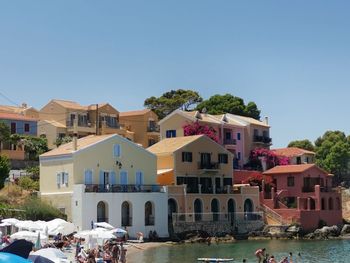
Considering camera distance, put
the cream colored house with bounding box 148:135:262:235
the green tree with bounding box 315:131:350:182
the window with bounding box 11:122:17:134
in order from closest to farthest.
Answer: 1. the cream colored house with bounding box 148:135:262:235
2. the window with bounding box 11:122:17:134
3. the green tree with bounding box 315:131:350:182

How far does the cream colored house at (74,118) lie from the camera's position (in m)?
84.9

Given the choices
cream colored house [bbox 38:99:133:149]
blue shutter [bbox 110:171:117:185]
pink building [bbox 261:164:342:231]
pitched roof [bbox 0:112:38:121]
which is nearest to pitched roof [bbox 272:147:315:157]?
pink building [bbox 261:164:342:231]

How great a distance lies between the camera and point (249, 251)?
176ft

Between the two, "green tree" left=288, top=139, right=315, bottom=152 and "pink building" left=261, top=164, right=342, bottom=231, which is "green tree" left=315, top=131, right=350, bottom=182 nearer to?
"green tree" left=288, top=139, right=315, bottom=152

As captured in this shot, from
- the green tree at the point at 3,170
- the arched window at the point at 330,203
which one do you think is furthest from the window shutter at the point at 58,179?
the arched window at the point at 330,203

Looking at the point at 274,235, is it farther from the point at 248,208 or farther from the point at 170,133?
the point at 170,133

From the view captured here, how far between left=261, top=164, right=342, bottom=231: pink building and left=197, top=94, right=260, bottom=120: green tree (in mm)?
22739

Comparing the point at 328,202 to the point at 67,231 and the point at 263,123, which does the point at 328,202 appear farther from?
the point at 67,231

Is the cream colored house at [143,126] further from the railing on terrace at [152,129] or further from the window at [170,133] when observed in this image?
the window at [170,133]

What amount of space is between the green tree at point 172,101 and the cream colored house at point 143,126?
242 inches

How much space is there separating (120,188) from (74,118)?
2954 centimetres

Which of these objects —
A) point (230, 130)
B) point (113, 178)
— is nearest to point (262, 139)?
point (230, 130)

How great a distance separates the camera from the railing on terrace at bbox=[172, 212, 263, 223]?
209 ft

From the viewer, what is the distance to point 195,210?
66125 millimetres
